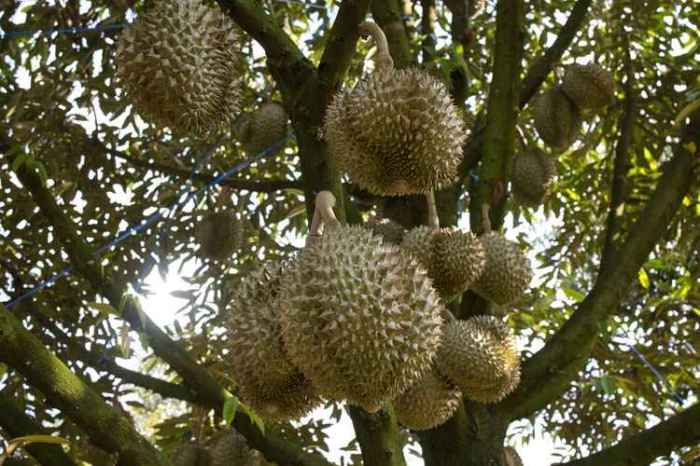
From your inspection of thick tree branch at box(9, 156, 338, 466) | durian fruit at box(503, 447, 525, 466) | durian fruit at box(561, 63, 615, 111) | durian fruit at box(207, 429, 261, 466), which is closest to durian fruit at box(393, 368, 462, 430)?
thick tree branch at box(9, 156, 338, 466)

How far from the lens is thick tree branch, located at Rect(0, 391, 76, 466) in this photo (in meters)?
1.98

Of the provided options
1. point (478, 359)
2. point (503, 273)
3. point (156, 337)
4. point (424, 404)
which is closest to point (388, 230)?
point (503, 273)

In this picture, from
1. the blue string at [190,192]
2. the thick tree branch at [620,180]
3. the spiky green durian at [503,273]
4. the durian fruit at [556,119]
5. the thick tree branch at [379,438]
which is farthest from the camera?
the durian fruit at [556,119]

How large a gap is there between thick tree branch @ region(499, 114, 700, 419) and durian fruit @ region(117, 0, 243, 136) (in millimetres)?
1778

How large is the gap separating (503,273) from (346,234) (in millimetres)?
1312

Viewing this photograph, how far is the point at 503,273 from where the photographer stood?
284cm

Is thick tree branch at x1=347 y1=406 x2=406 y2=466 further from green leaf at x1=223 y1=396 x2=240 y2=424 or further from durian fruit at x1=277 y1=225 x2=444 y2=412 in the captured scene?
durian fruit at x1=277 y1=225 x2=444 y2=412

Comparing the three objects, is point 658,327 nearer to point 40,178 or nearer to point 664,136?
point 664,136

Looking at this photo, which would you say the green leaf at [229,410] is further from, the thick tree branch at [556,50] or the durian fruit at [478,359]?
the thick tree branch at [556,50]

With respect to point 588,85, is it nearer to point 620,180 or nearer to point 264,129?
point 620,180

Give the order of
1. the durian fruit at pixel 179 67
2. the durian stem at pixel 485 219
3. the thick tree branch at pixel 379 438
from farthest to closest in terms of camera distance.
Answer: the durian stem at pixel 485 219, the thick tree branch at pixel 379 438, the durian fruit at pixel 179 67

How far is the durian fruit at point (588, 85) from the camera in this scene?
3777 mm

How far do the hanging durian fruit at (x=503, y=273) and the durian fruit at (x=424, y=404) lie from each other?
1.61ft

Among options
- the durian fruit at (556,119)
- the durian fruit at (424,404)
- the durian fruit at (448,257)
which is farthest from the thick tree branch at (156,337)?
the durian fruit at (556,119)
